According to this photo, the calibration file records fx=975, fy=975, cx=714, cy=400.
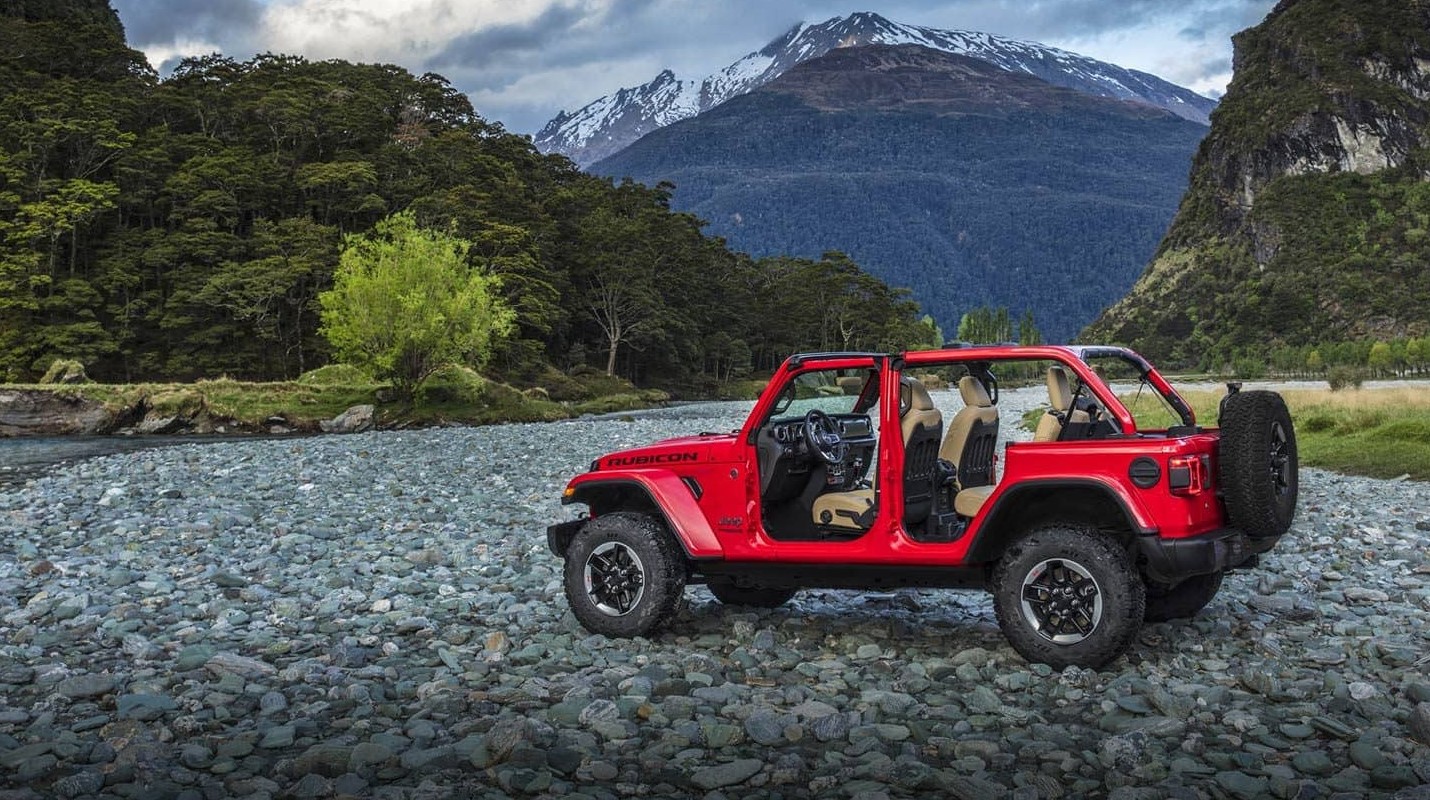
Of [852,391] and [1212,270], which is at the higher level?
[1212,270]

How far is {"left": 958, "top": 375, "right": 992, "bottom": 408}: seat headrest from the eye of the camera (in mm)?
7906

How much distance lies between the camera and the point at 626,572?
835 cm

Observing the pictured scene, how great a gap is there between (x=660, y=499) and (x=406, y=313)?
128ft

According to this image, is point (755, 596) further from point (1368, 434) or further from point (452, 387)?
point (452, 387)

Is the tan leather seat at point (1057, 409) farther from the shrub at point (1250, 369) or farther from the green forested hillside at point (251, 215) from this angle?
the shrub at point (1250, 369)

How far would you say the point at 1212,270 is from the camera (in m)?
181

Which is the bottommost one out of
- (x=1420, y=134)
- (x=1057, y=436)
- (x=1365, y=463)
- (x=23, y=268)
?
(x=1365, y=463)

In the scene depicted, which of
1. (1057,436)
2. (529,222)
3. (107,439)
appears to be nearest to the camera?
(1057,436)

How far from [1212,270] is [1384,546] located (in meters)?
191

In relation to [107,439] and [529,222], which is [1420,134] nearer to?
[529,222]

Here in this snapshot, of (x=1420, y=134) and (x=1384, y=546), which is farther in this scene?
(x=1420, y=134)

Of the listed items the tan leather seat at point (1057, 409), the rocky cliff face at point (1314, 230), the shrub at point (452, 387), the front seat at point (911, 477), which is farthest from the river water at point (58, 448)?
the rocky cliff face at point (1314, 230)

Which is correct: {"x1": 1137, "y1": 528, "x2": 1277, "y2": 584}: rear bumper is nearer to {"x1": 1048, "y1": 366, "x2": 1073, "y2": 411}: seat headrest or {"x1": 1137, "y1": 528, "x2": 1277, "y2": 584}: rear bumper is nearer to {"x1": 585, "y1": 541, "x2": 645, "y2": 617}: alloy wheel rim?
{"x1": 1048, "y1": 366, "x2": 1073, "y2": 411}: seat headrest

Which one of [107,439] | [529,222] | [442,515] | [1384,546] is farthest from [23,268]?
[1384,546]
